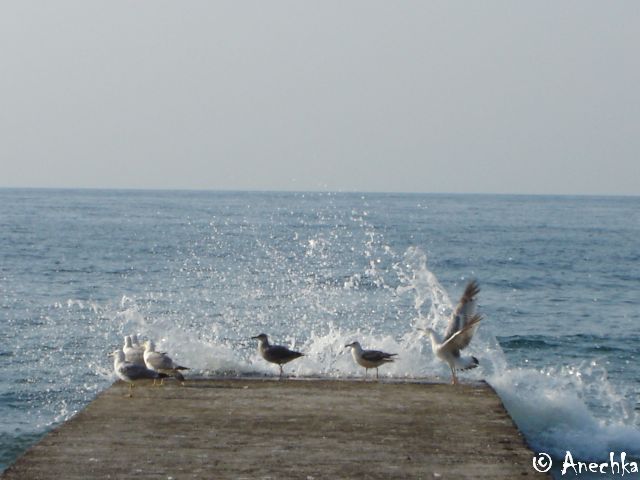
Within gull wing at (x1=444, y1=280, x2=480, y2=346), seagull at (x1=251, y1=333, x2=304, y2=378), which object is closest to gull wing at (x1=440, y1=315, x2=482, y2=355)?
gull wing at (x1=444, y1=280, x2=480, y2=346)

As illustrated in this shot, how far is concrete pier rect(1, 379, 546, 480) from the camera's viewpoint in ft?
27.6

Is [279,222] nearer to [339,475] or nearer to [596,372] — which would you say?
[596,372]

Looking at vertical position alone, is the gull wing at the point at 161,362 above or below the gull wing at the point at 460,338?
below

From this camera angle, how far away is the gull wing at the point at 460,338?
13.1 m

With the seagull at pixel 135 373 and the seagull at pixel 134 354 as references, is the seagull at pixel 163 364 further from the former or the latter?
the seagull at pixel 135 373

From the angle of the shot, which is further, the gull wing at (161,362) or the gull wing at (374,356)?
the gull wing at (374,356)

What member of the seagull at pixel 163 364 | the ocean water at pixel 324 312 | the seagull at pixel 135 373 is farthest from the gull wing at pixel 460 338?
the seagull at pixel 135 373

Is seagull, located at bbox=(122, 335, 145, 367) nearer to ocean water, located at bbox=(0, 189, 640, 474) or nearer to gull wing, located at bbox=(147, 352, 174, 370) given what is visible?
gull wing, located at bbox=(147, 352, 174, 370)

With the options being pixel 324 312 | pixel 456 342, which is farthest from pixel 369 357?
pixel 324 312

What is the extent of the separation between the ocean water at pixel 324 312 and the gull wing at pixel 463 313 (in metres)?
1.00

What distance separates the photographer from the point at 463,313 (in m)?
13.8

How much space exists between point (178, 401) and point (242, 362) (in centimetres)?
264

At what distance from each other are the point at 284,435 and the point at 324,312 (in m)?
16.1

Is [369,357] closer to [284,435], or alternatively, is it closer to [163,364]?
[163,364]
